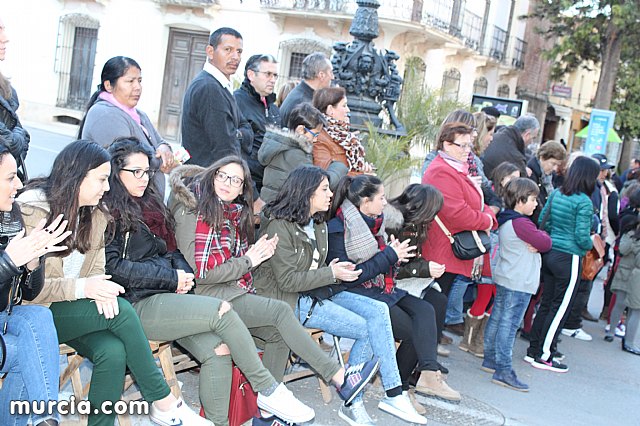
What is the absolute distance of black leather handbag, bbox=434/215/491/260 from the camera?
5.96 m

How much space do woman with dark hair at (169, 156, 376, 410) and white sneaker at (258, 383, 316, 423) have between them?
31 cm

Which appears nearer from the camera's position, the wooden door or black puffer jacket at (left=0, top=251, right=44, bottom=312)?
black puffer jacket at (left=0, top=251, right=44, bottom=312)

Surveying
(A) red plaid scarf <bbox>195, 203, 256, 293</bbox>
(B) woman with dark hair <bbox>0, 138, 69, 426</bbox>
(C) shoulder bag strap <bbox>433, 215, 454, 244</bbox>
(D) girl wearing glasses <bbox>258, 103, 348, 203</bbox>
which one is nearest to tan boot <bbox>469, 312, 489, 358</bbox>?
(C) shoulder bag strap <bbox>433, 215, 454, 244</bbox>

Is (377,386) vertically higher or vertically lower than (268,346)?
lower

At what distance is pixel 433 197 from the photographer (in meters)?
5.68

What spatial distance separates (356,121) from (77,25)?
19569 millimetres

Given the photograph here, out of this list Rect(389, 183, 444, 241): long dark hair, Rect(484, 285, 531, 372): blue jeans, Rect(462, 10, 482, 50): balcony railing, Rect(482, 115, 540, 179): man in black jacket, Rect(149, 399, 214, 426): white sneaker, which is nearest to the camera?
Rect(149, 399, 214, 426): white sneaker

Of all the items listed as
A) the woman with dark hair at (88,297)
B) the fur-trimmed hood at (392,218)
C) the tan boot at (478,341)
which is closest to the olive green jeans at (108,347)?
the woman with dark hair at (88,297)

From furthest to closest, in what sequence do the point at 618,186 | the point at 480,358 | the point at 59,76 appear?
the point at 59,76 < the point at 618,186 < the point at 480,358

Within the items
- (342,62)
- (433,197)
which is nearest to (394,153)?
(342,62)

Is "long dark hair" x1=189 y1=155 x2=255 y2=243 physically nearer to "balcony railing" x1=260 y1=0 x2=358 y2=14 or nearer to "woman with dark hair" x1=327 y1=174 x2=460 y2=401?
"woman with dark hair" x1=327 y1=174 x2=460 y2=401

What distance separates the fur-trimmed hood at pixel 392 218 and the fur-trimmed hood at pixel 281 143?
71cm

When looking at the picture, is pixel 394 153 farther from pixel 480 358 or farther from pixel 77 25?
pixel 77 25

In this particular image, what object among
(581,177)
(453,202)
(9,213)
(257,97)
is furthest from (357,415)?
(581,177)
